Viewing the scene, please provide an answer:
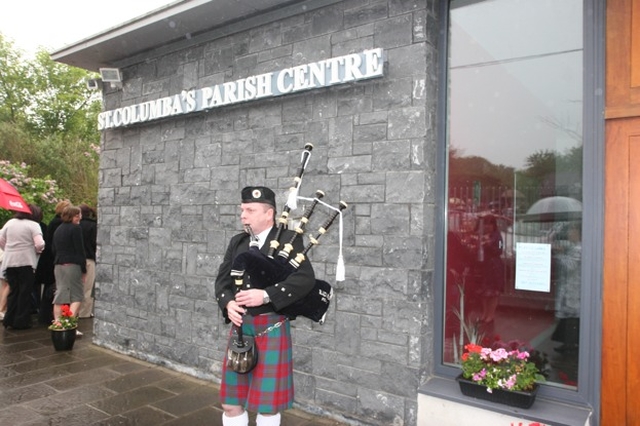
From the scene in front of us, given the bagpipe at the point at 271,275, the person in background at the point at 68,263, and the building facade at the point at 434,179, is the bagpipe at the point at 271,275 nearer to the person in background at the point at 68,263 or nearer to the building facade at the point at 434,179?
the building facade at the point at 434,179

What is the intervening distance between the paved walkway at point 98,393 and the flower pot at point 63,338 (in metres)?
0.09

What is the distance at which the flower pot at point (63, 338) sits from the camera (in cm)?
609

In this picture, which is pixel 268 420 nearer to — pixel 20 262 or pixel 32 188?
pixel 20 262

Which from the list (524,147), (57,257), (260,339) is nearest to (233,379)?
(260,339)

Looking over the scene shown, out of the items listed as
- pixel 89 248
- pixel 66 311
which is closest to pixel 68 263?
pixel 66 311

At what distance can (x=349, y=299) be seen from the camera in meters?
4.20

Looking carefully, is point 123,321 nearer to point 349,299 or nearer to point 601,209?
point 349,299

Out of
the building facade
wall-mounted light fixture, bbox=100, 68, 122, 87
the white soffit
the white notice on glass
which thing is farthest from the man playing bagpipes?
wall-mounted light fixture, bbox=100, 68, 122, 87

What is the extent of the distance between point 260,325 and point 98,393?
8.71ft

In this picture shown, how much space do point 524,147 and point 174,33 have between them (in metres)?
4.12

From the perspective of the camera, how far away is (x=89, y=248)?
8.01 meters

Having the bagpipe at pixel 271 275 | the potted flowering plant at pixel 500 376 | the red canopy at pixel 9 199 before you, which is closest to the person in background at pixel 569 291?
the potted flowering plant at pixel 500 376

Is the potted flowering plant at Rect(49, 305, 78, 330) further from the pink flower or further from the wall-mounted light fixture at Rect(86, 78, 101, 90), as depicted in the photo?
the pink flower

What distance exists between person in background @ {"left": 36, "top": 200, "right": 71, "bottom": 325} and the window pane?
663cm
